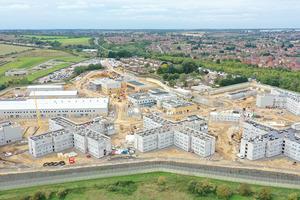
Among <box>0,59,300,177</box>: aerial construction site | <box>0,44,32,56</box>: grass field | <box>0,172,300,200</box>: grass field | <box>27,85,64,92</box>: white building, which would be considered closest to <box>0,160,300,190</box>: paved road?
<box>0,172,300,200</box>: grass field

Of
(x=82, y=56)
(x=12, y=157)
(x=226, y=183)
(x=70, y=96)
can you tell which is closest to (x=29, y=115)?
(x=70, y=96)

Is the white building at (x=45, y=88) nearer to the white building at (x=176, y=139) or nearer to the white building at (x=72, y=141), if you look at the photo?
the white building at (x=72, y=141)

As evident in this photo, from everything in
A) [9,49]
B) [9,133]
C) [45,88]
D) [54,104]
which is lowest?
[9,133]

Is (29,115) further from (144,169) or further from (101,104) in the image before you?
(144,169)

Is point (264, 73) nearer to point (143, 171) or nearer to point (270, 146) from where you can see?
point (270, 146)

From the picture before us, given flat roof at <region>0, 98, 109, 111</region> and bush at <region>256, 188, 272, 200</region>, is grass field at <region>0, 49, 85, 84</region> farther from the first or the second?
bush at <region>256, 188, 272, 200</region>

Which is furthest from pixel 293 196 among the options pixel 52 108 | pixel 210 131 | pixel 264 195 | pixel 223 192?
pixel 52 108

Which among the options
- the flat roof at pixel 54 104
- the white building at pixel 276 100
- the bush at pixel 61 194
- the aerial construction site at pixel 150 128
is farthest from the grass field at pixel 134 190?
the white building at pixel 276 100
